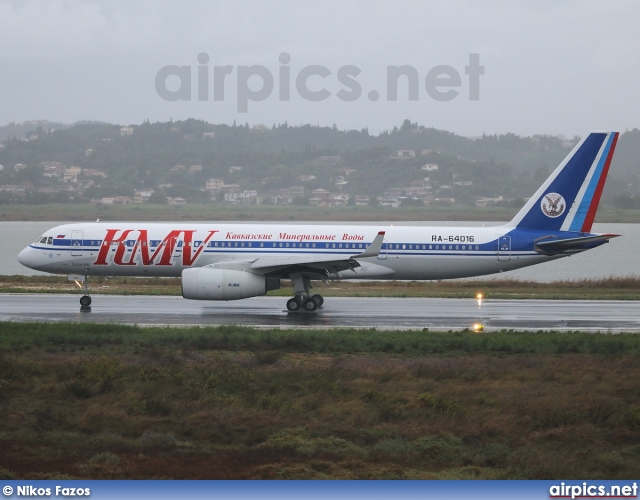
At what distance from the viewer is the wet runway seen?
1144 inches

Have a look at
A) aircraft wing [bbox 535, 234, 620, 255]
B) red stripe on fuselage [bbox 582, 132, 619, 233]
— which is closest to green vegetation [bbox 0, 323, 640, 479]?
aircraft wing [bbox 535, 234, 620, 255]

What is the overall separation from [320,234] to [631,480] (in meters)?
22.3

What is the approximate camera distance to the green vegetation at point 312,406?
44.6 ft

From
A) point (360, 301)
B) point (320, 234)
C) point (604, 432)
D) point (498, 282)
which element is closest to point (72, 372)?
point (604, 432)

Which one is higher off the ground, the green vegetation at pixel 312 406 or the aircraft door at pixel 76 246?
the aircraft door at pixel 76 246

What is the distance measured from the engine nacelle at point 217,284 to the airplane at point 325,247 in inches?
3.4

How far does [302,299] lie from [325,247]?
109 inches

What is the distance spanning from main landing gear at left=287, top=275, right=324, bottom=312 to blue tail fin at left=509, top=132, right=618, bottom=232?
957 cm

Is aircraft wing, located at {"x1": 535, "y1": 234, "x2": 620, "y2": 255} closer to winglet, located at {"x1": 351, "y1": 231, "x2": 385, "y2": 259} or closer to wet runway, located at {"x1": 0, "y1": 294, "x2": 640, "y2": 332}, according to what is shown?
wet runway, located at {"x1": 0, "y1": 294, "x2": 640, "y2": 332}

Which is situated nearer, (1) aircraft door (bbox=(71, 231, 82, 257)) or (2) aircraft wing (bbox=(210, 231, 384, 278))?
(2) aircraft wing (bbox=(210, 231, 384, 278))

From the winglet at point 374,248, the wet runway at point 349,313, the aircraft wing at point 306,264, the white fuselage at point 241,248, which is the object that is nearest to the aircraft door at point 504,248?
the white fuselage at point 241,248

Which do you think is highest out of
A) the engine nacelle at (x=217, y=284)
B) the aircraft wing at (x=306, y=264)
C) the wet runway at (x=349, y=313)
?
the aircraft wing at (x=306, y=264)

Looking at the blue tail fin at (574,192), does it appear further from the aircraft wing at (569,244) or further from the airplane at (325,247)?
the aircraft wing at (569,244)

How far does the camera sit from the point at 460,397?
695 inches
